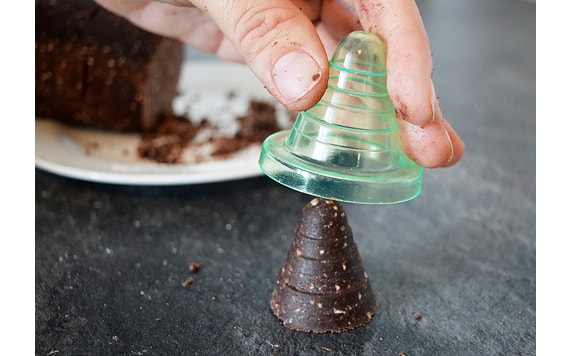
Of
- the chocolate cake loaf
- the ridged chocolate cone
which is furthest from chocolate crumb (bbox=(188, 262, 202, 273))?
the chocolate cake loaf

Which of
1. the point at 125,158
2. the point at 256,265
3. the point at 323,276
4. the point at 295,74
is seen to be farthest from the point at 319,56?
the point at 125,158

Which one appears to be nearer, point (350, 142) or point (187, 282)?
point (350, 142)

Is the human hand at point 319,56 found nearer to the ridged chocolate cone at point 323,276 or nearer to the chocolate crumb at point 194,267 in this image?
the ridged chocolate cone at point 323,276

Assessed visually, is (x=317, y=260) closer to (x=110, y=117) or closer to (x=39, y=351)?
(x=39, y=351)

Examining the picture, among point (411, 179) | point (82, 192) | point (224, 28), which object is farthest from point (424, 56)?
point (82, 192)

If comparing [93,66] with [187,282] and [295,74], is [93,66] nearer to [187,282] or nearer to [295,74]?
[187,282]

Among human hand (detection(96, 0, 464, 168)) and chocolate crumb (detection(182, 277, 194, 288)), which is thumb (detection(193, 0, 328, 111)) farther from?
chocolate crumb (detection(182, 277, 194, 288))
